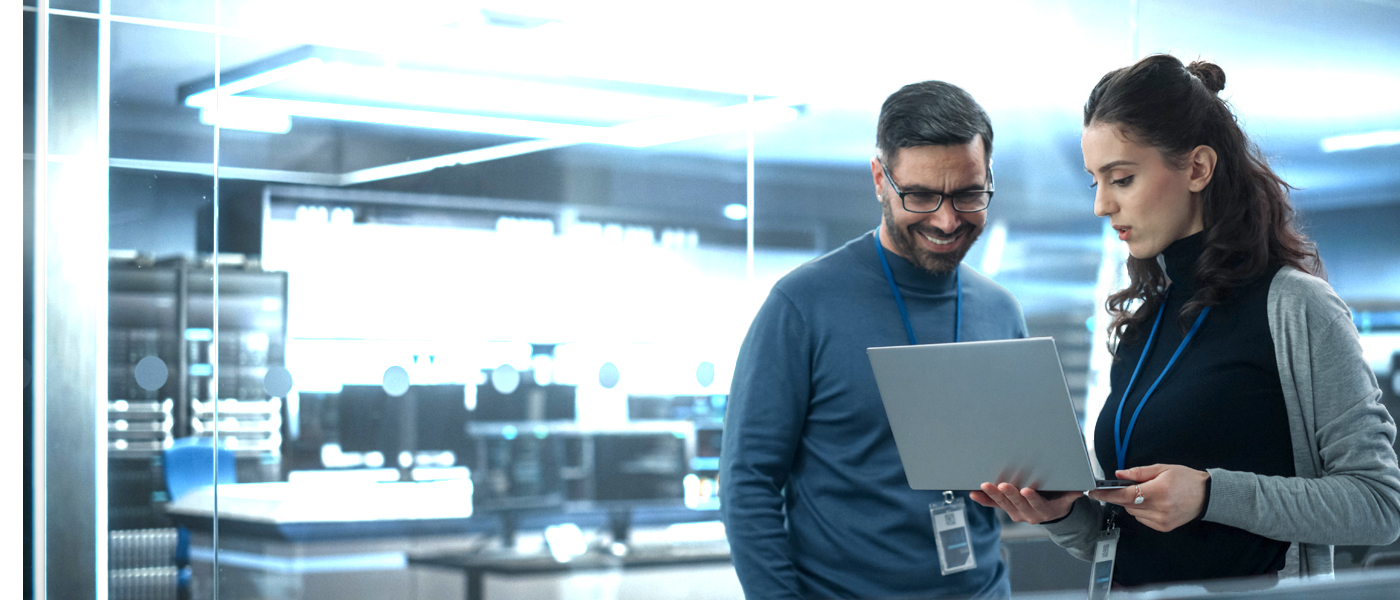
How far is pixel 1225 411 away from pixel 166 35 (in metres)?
2.83

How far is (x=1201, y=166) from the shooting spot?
154 centimetres

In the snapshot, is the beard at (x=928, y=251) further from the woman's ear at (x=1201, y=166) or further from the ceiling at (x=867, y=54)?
the ceiling at (x=867, y=54)

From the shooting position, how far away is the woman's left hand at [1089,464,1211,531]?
139 cm

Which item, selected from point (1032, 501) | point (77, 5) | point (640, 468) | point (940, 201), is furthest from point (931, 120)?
point (77, 5)

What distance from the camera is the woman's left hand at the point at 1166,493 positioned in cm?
139

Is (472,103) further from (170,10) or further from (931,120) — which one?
(931,120)

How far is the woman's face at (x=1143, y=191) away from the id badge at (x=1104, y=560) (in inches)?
16.7

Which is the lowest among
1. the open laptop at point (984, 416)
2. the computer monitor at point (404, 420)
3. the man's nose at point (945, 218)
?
the computer monitor at point (404, 420)

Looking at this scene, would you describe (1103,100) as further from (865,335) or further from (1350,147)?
(1350,147)

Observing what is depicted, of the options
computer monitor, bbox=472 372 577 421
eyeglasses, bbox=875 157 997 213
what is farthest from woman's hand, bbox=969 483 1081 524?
computer monitor, bbox=472 372 577 421

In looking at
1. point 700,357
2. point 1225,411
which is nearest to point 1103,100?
point 1225,411

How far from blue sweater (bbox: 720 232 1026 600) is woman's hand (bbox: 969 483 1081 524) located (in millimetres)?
365

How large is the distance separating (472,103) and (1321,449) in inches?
102

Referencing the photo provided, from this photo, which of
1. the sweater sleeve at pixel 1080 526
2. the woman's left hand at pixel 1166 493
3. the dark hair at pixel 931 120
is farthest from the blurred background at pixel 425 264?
the woman's left hand at pixel 1166 493
